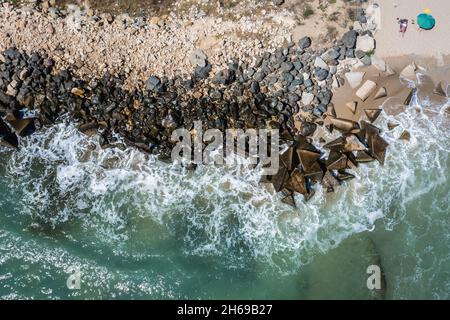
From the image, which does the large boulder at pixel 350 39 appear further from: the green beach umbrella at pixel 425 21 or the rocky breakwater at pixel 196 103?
the green beach umbrella at pixel 425 21

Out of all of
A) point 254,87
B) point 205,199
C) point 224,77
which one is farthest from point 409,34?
point 205,199

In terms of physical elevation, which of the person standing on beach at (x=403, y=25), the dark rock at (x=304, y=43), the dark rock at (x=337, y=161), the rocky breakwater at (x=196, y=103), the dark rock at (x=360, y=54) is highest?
the person standing on beach at (x=403, y=25)

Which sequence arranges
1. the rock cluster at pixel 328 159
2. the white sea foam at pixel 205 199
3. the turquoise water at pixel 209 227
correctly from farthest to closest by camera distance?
1. the rock cluster at pixel 328 159
2. the white sea foam at pixel 205 199
3. the turquoise water at pixel 209 227

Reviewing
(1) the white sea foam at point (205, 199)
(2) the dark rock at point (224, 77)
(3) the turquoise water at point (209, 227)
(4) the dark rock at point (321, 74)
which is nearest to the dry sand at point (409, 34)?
(4) the dark rock at point (321, 74)

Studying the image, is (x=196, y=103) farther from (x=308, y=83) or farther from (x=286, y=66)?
(x=308, y=83)

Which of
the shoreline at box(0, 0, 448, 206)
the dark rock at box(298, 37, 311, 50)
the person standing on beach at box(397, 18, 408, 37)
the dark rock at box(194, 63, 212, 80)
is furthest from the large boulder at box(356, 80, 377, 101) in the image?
the dark rock at box(194, 63, 212, 80)

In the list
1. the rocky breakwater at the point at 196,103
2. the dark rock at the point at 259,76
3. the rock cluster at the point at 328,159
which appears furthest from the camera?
the dark rock at the point at 259,76
